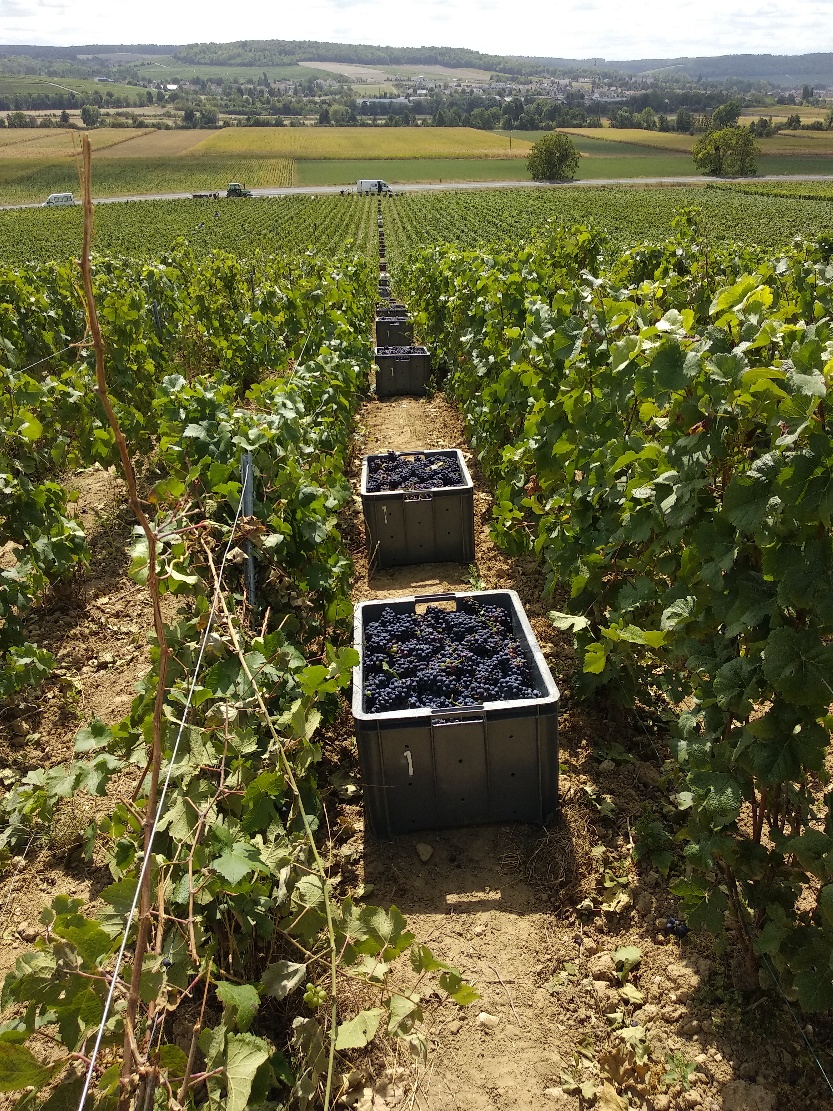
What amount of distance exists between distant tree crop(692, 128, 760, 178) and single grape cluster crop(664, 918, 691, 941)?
76090mm

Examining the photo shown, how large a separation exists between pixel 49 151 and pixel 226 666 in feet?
337

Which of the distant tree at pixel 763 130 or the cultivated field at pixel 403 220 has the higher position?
the distant tree at pixel 763 130

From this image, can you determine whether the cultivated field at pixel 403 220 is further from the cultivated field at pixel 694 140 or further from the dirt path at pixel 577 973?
the cultivated field at pixel 694 140

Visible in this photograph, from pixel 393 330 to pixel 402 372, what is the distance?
3.00 meters

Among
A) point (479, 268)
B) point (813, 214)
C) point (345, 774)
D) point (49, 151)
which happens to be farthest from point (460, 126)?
point (345, 774)

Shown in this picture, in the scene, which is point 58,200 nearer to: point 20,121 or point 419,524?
point 419,524

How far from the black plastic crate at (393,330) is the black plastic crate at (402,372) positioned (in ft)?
8.39

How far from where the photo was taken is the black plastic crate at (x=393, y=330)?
13344 millimetres

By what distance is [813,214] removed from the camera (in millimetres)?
38438

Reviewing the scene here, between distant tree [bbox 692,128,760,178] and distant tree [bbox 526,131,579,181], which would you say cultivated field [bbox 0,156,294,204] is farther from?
distant tree [bbox 692,128,760,178]

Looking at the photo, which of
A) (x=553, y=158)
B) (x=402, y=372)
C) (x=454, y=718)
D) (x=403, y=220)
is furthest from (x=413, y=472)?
(x=553, y=158)

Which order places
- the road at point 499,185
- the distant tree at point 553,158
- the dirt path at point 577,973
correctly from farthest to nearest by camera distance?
1. the distant tree at point 553,158
2. the road at point 499,185
3. the dirt path at point 577,973

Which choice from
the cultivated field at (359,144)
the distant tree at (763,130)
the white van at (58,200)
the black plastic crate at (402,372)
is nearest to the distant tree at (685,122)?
the distant tree at (763,130)

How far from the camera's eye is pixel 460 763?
339 centimetres
